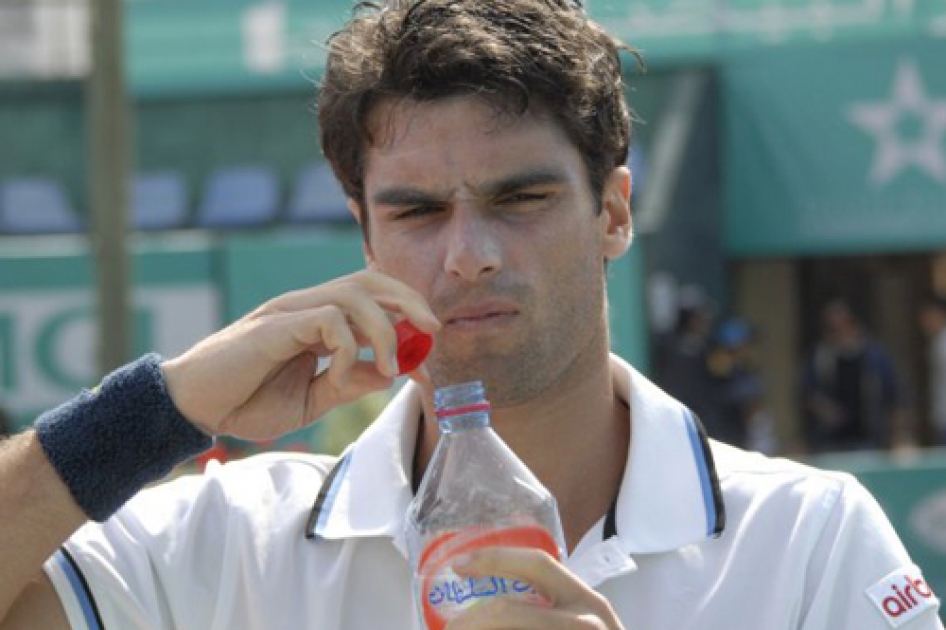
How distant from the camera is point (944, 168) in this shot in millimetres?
16422

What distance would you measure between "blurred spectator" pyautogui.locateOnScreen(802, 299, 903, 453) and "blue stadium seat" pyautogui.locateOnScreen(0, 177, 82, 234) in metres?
6.12

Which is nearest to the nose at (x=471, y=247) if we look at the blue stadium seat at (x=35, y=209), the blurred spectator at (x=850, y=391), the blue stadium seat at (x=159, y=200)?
the blurred spectator at (x=850, y=391)

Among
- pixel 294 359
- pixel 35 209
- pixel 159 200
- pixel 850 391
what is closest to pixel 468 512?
pixel 294 359

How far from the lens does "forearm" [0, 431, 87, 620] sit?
288 centimetres

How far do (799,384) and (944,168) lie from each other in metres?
2.21

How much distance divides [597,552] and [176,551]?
2.09 ft

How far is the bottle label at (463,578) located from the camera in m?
2.51

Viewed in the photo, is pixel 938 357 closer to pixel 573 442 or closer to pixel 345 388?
pixel 573 442

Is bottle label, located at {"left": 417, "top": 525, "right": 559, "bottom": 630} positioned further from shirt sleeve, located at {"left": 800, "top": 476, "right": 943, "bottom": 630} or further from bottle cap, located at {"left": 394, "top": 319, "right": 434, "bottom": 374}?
shirt sleeve, located at {"left": 800, "top": 476, "right": 943, "bottom": 630}

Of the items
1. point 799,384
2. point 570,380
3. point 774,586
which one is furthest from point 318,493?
point 799,384

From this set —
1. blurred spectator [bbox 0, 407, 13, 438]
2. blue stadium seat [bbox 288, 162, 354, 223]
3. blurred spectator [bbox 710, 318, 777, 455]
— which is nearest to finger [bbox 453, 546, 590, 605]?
blurred spectator [bbox 0, 407, 13, 438]

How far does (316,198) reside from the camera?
17.0 m

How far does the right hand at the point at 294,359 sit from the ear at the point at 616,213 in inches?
20.5

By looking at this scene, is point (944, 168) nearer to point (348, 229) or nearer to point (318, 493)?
point (348, 229)
